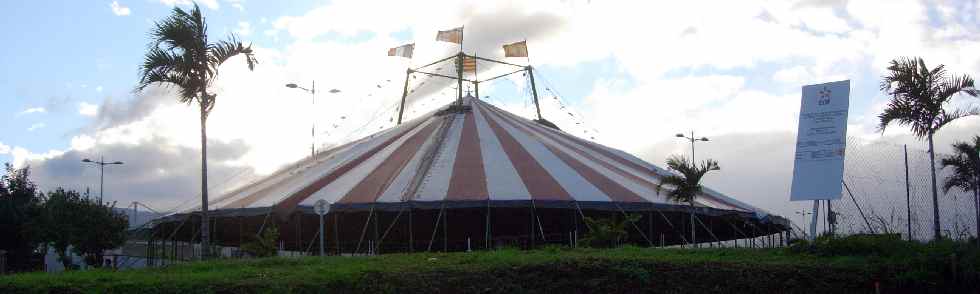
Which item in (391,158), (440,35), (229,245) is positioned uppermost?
(440,35)

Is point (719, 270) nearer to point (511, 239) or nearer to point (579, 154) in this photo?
point (511, 239)

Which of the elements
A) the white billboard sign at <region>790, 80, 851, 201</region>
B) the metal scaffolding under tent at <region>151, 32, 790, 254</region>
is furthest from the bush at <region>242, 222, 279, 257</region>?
the white billboard sign at <region>790, 80, 851, 201</region>

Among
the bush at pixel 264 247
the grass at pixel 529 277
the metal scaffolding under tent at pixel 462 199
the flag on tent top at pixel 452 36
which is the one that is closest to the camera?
the grass at pixel 529 277

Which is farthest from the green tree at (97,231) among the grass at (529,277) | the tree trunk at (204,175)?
the grass at (529,277)

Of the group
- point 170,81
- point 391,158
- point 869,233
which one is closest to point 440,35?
point 391,158

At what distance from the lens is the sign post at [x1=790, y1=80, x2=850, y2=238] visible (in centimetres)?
1227

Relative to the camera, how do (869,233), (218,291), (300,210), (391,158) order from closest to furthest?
(218,291)
(869,233)
(300,210)
(391,158)

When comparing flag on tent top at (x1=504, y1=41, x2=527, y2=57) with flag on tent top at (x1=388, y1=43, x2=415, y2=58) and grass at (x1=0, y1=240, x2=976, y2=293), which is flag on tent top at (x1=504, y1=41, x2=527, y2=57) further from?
grass at (x1=0, y1=240, x2=976, y2=293)

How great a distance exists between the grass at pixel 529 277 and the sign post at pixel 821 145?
60.2 inches

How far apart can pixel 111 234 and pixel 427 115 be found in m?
9.33

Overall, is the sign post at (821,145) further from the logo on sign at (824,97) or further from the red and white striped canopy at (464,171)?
the red and white striped canopy at (464,171)

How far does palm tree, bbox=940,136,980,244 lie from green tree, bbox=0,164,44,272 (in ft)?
71.4

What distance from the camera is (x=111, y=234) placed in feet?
80.0

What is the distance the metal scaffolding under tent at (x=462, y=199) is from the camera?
66.2 ft
